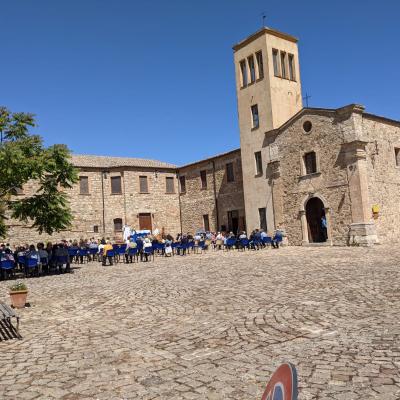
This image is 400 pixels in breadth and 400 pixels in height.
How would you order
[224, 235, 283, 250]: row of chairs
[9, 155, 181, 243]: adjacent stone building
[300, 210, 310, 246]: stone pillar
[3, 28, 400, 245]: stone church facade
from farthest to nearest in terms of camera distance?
[9, 155, 181, 243]: adjacent stone building → [300, 210, 310, 246]: stone pillar → [224, 235, 283, 250]: row of chairs → [3, 28, 400, 245]: stone church facade

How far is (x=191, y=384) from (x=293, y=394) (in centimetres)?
286

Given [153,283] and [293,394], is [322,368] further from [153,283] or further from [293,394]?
[153,283]

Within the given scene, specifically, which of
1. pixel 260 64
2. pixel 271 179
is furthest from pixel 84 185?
pixel 260 64

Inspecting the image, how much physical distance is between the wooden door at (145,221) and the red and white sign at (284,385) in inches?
1207

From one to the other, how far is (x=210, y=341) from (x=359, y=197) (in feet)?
55.3

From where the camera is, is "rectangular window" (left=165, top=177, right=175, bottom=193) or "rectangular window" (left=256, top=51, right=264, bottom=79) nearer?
"rectangular window" (left=256, top=51, right=264, bottom=79)

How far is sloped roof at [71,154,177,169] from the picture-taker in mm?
31406

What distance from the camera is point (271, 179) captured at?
24.9m

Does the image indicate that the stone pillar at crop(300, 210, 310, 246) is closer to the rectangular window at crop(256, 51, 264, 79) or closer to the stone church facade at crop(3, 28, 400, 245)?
the stone church facade at crop(3, 28, 400, 245)

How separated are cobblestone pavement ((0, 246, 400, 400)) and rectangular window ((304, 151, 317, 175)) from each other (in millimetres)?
13264

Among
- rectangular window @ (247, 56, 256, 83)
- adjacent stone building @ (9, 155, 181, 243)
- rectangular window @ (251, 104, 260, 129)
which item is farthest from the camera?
adjacent stone building @ (9, 155, 181, 243)

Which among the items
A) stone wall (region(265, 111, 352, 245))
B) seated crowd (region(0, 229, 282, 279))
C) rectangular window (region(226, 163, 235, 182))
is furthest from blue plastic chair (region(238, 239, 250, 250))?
rectangular window (region(226, 163, 235, 182))

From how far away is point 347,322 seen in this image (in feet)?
19.6

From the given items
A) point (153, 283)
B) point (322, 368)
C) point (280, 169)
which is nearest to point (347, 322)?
point (322, 368)
